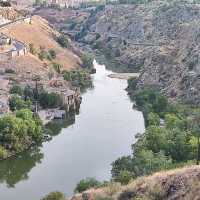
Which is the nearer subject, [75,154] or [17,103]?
[75,154]

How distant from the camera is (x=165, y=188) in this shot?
24484mm

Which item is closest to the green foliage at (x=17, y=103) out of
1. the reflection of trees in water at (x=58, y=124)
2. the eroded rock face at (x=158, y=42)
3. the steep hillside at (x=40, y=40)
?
the reflection of trees in water at (x=58, y=124)

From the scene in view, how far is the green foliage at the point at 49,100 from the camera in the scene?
66.3m

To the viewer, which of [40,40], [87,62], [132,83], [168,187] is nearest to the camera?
[168,187]

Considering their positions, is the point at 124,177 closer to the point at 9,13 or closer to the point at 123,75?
the point at 123,75

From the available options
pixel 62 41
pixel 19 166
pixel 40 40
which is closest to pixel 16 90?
pixel 19 166

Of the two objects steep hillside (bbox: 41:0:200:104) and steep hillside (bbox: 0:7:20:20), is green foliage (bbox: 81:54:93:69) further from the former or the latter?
steep hillside (bbox: 0:7:20:20)

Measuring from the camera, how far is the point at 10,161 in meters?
49.4

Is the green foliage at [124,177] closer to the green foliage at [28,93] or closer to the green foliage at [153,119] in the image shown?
the green foliage at [153,119]

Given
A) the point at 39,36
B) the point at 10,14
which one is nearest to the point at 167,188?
the point at 39,36

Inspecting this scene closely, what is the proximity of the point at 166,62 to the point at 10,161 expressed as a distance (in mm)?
36582

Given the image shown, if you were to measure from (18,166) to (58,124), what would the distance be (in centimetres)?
1329

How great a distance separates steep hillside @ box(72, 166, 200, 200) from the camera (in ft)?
77.5

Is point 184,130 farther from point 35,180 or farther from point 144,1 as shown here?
point 144,1
